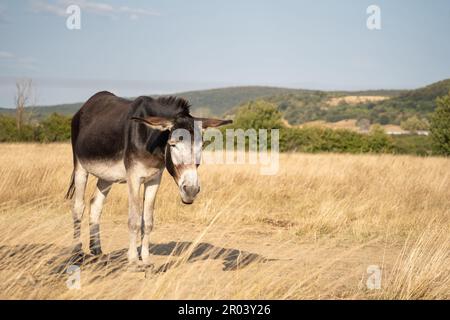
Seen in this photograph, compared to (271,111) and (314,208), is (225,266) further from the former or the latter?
(271,111)

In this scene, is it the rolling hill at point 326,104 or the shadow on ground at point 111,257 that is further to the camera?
the rolling hill at point 326,104

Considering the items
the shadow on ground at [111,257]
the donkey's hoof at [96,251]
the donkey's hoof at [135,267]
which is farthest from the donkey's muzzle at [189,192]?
the donkey's hoof at [96,251]

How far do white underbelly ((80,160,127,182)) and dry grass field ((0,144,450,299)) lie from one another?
729 mm

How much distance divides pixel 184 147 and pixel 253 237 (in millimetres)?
4200

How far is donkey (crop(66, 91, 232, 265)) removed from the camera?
5.61m

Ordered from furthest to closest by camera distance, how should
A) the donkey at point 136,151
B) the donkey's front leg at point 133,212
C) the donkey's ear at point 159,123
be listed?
the donkey's front leg at point 133,212, the donkey's ear at point 159,123, the donkey at point 136,151

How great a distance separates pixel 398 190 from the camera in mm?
13258

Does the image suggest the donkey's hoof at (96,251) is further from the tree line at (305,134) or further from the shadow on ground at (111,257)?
the tree line at (305,134)

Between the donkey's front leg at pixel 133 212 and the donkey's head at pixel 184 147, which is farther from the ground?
the donkey's head at pixel 184 147

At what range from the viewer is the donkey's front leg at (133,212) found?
630cm

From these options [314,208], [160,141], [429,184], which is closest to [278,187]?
[314,208]

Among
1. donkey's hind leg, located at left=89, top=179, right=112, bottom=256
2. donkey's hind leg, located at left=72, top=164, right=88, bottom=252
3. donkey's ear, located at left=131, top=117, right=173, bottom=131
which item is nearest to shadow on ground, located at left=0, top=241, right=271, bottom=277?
donkey's hind leg, located at left=89, top=179, right=112, bottom=256

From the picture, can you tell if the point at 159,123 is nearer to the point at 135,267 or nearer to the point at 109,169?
the point at 109,169
